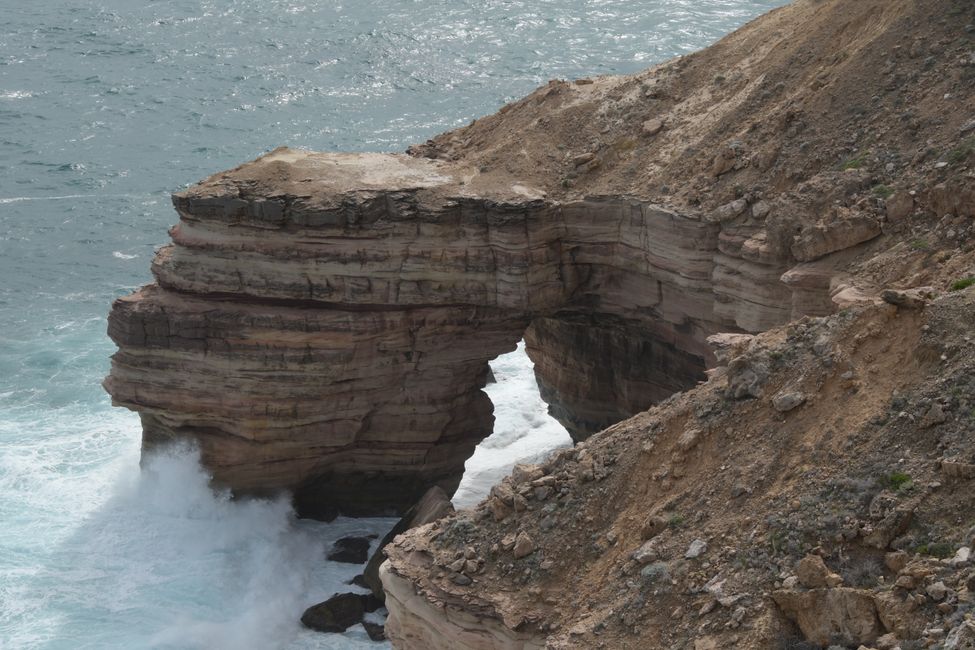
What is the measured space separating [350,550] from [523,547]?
12.8m

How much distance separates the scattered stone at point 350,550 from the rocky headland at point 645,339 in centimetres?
153

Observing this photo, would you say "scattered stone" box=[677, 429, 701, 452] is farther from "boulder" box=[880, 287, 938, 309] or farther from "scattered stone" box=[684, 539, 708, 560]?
"boulder" box=[880, 287, 938, 309]

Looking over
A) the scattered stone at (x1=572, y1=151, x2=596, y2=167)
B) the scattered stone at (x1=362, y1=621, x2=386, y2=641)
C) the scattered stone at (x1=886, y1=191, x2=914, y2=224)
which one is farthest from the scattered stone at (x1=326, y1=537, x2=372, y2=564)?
the scattered stone at (x1=886, y1=191, x2=914, y2=224)

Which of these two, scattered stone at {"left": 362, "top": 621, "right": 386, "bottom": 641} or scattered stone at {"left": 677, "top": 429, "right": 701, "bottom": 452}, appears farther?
scattered stone at {"left": 362, "top": 621, "right": 386, "bottom": 641}

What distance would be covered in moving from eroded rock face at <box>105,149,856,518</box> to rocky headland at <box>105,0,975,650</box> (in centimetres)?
7

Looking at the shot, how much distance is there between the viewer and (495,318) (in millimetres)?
34281

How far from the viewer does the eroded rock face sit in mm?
32656

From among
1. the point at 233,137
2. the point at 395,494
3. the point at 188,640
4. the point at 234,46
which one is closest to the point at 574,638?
the point at 188,640

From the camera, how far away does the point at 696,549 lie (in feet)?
68.4

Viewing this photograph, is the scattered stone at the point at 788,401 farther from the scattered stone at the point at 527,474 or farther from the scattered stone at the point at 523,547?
the scattered stone at the point at 523,547

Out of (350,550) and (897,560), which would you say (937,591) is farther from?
(350,550)

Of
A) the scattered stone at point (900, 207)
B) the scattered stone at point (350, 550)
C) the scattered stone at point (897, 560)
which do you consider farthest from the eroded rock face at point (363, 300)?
the scattered stone at point (897, 560)

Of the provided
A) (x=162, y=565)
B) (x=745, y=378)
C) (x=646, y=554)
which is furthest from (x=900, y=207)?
(x=162, y=565)

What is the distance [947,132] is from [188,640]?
62.7 ft
